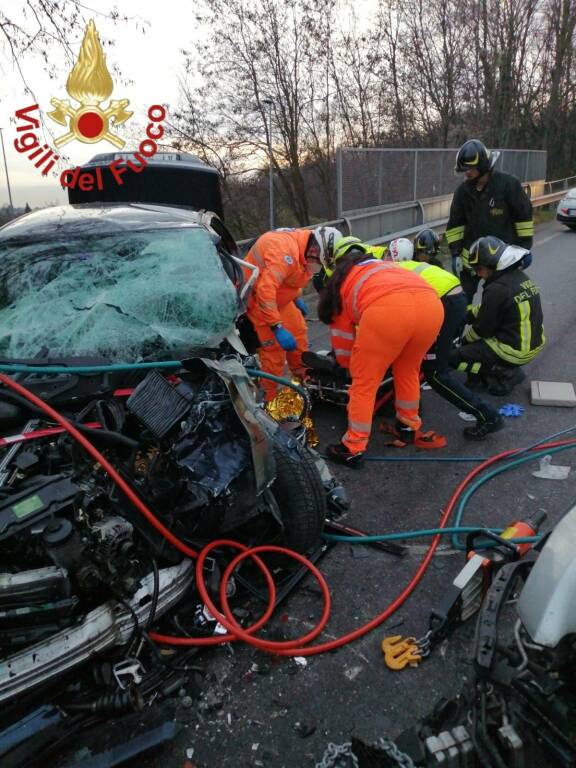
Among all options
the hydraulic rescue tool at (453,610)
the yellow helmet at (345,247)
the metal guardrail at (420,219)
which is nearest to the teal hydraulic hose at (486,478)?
the hydraulic rescue tool at (453,610)

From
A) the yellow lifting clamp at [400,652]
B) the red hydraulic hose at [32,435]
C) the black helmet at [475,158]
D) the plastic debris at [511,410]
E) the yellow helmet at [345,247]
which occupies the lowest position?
the plastic debris at [511,410]

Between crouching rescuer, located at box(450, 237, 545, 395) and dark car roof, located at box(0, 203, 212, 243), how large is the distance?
225cm

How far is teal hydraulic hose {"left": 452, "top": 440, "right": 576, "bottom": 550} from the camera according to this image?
2746 millimetres

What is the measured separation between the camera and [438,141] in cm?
2086

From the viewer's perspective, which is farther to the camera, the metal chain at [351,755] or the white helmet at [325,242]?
the white helmet at [325,242]

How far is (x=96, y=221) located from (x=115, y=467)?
1909 millimetres

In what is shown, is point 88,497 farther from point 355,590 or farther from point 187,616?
point 355,590

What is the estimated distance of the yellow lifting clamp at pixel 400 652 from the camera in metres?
2.09

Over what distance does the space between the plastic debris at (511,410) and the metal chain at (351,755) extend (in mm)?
2943

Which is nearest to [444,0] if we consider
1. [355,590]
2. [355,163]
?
[355,163]

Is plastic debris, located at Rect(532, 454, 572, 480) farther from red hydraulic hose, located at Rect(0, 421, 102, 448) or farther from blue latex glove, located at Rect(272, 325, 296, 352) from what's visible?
red hydraulic hose, located at Rect(0, 421, 102, 448)

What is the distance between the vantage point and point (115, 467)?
2051mm

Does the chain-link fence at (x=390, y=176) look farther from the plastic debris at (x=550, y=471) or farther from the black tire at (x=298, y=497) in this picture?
the black tire at (x=298, y=497)

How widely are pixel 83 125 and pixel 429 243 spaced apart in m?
4.67
